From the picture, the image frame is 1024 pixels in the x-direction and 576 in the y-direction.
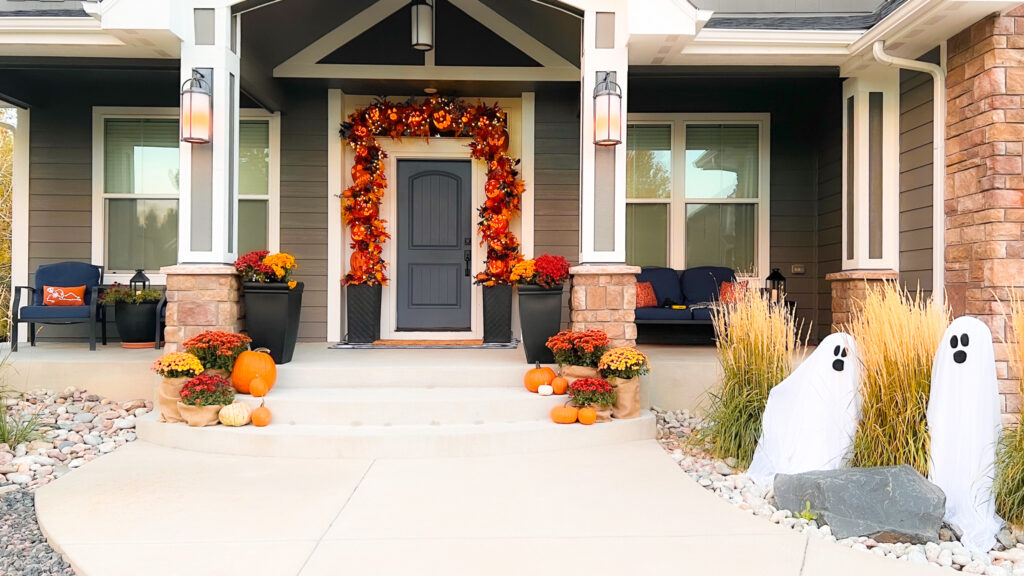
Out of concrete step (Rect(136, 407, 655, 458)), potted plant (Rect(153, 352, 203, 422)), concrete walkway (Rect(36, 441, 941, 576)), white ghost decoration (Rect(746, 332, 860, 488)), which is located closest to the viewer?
concrete walkway (Rect(36, 441, 941, 576))

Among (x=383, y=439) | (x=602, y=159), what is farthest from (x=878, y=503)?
(x=602, y=159)

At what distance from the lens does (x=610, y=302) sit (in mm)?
4945

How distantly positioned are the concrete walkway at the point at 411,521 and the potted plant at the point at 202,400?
12.6 inches

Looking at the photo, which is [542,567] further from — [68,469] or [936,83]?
[936,83]

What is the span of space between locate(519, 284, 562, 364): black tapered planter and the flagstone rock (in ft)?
7.41

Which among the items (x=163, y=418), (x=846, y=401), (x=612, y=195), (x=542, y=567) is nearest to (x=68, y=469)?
(x=163, y=418)

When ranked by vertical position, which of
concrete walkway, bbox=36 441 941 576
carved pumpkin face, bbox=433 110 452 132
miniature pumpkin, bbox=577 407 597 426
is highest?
carved pumpkin face, bbox=433 110 452 132

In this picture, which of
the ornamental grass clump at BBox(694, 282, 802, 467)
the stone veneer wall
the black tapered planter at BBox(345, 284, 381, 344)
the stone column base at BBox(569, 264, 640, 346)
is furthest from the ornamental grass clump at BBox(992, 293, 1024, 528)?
the black tapered planter at BBox(345, 284, 381, 344)

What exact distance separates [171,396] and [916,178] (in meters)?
5.30

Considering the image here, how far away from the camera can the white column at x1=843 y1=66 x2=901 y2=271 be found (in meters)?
5.47

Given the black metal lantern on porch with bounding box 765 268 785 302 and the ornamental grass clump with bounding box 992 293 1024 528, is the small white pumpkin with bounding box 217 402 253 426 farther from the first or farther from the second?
the black metal lantern on porch with bounding box 765 268 785 302

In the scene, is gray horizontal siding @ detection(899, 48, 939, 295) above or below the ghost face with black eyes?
above

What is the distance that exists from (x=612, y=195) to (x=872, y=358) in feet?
6.99

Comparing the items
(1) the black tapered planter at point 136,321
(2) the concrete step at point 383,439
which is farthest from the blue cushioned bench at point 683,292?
(1) the black tapered planter at point 136,321
